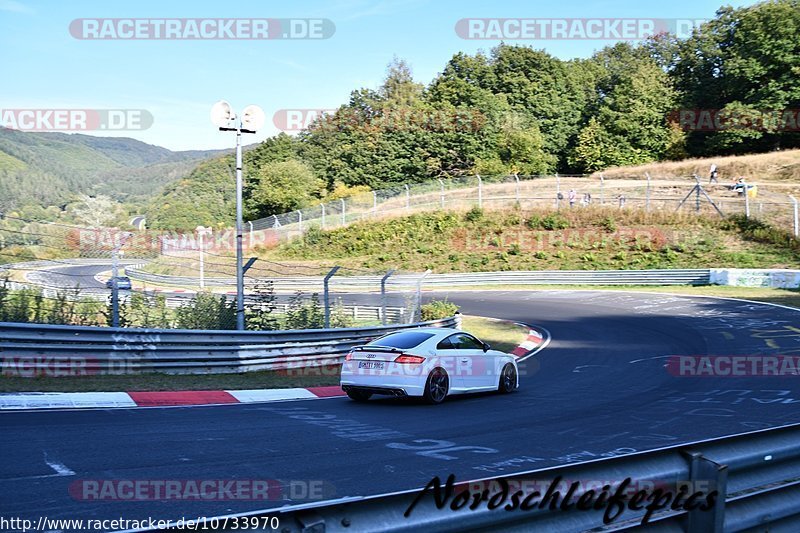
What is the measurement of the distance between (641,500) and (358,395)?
967cm

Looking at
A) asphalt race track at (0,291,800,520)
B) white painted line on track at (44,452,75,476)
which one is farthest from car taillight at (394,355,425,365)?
white painted line on track at (44,452,75,476)

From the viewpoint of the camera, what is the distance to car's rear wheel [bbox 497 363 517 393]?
1423 centimetres

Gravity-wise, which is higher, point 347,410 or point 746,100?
point 746,100

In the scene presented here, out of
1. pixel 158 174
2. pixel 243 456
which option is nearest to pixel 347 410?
pixel 243 456

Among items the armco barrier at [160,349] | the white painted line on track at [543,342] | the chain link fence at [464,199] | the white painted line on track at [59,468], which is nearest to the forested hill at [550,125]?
the chain link fence at [464,199]

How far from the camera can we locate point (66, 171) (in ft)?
481

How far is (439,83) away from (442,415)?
84967mm

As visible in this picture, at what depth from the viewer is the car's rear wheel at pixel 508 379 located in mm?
14227

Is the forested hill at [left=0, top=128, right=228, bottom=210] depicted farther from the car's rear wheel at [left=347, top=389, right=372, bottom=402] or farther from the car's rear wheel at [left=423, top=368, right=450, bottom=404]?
the car's rear wheel at [left=423, top=368, right=450, bottom=404]

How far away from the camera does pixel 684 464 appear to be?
374 cm

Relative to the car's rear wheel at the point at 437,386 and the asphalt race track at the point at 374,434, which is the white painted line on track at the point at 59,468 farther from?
the car's rear wheel at the point at 437,386

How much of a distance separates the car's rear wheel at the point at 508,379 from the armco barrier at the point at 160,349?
4109 mm

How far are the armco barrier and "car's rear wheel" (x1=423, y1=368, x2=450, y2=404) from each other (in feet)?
13.5

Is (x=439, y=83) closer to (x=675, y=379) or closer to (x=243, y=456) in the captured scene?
(x=675, y=379)
